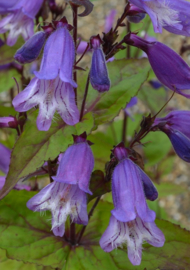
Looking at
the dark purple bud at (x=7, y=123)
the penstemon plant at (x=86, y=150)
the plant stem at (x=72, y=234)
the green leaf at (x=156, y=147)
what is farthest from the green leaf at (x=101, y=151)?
the green leaf at (x=156, y=147)

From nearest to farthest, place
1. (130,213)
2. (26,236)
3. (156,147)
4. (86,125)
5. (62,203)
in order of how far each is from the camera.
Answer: (130,213) → (62,203) → (86,125) → (26,236) → (156,147)

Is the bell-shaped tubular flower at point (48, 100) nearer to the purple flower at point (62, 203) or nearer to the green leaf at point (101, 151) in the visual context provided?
the purple flower at point (62, 203)

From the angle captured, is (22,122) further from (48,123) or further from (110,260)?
(110,260)

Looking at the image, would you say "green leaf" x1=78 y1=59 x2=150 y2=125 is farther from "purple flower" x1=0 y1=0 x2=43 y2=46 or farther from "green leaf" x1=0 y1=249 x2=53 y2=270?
"green leaf" x1=0 y1=249 x2=53 y2=270

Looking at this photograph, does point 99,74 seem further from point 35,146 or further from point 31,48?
point 35,146

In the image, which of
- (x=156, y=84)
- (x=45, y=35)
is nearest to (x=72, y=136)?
(x=45, y=35)

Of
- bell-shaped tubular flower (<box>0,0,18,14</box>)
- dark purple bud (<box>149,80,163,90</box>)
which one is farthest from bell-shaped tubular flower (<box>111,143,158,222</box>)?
dark purple bud (<box>149,80,163,90</box>)

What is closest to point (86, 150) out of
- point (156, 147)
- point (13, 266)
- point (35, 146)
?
point (35, 146)
